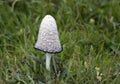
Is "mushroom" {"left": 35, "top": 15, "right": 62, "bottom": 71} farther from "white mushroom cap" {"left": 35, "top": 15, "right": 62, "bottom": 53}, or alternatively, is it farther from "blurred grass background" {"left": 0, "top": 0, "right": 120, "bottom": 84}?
"blurred grass background" {"left": 0, "top": 0, "right": 120, "bottom": 84}

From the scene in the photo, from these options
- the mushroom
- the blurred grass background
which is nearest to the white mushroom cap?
the mushroom

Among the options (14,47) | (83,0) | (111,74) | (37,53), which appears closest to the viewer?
(111,74)

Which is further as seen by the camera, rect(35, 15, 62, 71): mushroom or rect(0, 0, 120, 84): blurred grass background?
rect(0, 0, 120, 84): blurred grass background

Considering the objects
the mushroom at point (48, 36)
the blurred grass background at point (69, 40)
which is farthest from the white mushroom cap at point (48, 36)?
the blurred grass background at point (69, 40)

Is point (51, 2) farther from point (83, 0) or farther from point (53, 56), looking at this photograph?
point (53, 56)

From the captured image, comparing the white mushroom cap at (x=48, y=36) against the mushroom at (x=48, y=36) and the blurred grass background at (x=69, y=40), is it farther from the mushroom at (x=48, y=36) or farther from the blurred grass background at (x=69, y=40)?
the blurred grass background at (x=69, y=40)

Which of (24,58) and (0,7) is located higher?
(0,7)

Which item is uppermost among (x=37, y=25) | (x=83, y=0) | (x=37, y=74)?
(x=83, y=0)

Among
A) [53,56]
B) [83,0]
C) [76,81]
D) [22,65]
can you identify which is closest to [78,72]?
[76,81]

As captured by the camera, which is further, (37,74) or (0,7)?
(0,7)
